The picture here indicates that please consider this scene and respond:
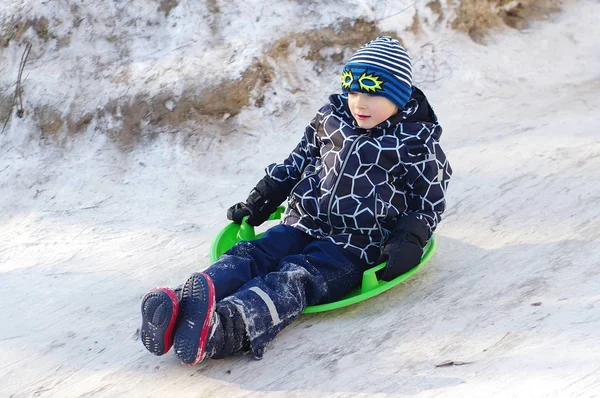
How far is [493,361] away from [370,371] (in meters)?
0.37

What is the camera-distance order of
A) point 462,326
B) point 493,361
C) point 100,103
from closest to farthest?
point 493,361, point 462,326, point 100,103

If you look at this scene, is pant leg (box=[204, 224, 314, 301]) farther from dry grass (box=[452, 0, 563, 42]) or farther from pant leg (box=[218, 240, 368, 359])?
dry grass (box=[452, 0, 563, 42])

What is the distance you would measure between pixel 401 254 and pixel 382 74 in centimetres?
68

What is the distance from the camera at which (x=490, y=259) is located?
310 cm

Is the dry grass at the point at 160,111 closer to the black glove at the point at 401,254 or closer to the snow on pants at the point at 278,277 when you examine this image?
the snow on pants at the point at 278,277

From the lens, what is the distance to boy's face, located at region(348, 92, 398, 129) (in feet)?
9.48

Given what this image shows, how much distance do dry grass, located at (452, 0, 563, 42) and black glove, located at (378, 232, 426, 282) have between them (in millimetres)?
2983

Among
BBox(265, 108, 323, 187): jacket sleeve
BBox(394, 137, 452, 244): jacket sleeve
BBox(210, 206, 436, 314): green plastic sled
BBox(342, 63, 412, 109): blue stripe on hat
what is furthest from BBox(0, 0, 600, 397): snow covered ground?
BBox(342, 63, 412, 109): blue stripe on hat

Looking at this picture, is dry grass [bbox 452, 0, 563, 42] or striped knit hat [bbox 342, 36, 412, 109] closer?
striped knit hat [bbox 342, 36, 412, 109]

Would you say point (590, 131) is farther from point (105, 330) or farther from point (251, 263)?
point (105, 330)

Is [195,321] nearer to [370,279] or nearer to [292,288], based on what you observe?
[292,288]

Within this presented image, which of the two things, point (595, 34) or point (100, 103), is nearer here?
point (100, 103)

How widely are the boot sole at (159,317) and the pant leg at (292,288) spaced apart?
212mm

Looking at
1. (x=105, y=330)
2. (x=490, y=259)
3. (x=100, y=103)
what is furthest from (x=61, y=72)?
(x=490, y=259)
